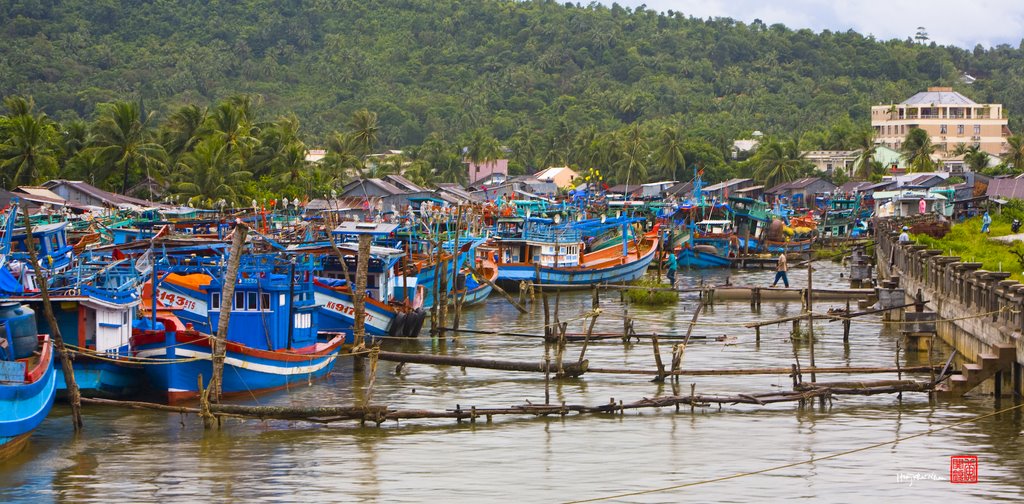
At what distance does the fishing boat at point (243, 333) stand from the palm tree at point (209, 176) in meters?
41.8

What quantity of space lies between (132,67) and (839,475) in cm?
18282

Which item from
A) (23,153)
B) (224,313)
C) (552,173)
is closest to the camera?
(224,313)

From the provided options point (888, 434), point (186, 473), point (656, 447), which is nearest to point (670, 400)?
point (656, 447)

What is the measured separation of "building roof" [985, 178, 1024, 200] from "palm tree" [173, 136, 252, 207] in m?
45.6

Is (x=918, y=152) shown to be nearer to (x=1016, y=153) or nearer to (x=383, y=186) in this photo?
(x=1016, y=153)

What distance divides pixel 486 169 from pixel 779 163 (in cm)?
3462

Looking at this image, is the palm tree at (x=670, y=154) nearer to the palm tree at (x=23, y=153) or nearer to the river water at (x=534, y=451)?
the palm tree at (x=23, y=153)

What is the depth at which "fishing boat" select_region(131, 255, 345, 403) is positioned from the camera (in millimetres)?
30406

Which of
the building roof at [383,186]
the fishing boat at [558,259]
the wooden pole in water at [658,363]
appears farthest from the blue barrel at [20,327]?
the building roof at [383,186]

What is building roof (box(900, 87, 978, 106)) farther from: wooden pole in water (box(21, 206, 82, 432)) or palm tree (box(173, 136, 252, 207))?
wooden pole in water (box(21, 206, 82, 432))

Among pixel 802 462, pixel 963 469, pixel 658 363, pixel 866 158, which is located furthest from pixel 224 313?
pixel 866 158

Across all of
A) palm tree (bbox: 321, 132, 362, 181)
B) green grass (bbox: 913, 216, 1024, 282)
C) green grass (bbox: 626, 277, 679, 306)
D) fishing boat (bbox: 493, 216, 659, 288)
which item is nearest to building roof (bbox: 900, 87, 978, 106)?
palm tree (bbox: 321, 132, 362, 181)

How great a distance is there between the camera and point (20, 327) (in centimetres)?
2712

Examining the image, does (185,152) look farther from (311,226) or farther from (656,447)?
(656,447)
